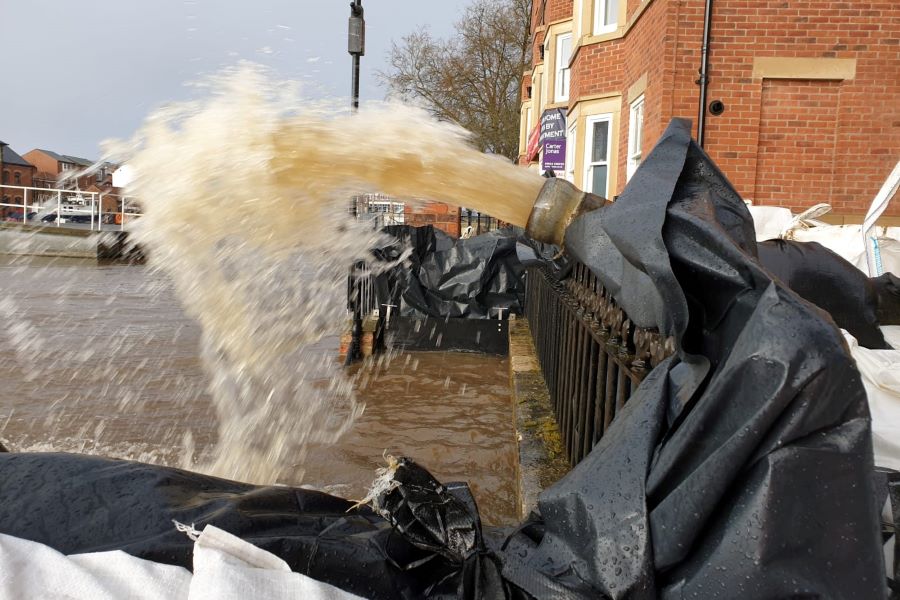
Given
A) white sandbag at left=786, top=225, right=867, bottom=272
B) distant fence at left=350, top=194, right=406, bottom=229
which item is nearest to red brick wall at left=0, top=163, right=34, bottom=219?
distant fence at left=350, top=194, right=406, bottom=229

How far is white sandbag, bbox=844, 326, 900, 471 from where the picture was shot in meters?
1.94

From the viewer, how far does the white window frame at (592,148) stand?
44.3ft

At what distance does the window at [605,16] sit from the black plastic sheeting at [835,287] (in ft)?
37.4

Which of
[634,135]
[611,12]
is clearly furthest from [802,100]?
[611,12]

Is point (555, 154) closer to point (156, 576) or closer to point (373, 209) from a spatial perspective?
point (373, 209)

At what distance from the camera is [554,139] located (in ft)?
69.5

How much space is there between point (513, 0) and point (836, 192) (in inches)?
1234

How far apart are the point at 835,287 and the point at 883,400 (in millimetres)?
1142

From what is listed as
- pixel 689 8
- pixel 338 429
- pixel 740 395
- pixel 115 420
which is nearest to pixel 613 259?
pixel 740 395

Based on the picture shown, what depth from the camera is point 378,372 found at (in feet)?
25.8

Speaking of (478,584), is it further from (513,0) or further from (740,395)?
(513,0)

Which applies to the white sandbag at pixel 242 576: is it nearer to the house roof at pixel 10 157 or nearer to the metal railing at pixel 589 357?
the metal railing at pixel 589 357

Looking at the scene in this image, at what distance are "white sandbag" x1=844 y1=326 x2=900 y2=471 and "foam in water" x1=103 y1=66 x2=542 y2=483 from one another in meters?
1.23

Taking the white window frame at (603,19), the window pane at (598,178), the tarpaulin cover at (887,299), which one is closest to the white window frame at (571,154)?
the window pane at (598,178)
